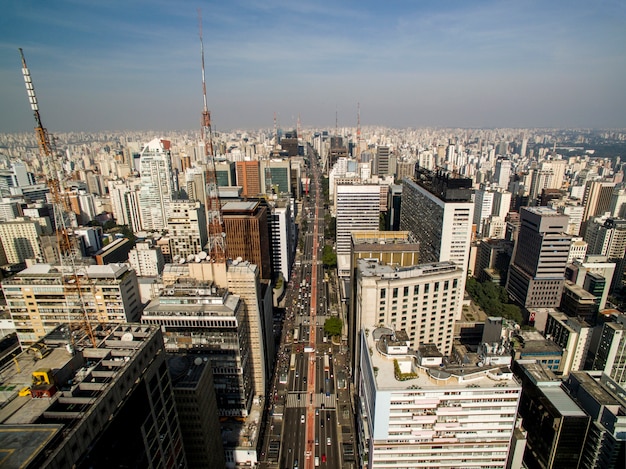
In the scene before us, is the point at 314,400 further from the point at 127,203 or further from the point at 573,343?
the point at 127,203

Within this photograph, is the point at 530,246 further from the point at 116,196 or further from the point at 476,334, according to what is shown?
the point at 116,196

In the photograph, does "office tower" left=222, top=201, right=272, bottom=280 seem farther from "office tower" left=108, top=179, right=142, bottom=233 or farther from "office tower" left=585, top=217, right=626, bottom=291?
"office tower" left=585, top=217, right=626, bottom=291

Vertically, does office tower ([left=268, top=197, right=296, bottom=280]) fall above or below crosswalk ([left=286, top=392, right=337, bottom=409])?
above

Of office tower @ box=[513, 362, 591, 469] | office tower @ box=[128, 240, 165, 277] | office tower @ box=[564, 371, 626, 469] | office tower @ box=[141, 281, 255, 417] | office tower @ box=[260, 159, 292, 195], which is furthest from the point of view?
office tower @ box=[260, 159, 292, 195]

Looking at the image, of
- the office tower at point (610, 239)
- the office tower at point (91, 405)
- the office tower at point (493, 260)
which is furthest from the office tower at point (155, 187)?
the office tower at point (610, 239)

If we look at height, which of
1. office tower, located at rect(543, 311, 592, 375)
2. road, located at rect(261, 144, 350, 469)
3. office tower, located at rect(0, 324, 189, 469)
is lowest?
road, located at rect(261, 144, 350, 469)

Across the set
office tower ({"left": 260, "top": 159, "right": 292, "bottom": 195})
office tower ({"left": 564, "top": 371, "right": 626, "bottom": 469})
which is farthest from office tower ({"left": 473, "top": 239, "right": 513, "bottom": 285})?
office tower ({"left": 260, "top": 159, "right": 292, "bottom": 195})

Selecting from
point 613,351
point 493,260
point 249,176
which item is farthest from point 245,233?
point 249,176

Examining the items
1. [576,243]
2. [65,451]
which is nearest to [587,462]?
[65,451]
